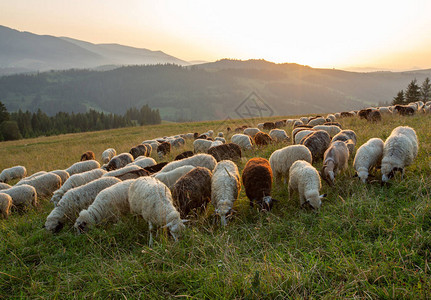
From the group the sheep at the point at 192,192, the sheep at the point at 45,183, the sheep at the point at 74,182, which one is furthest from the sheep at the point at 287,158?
the sheep at the point at 45,183

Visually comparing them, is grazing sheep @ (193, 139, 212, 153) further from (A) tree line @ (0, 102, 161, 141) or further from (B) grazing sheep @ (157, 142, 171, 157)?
(A) tree line @ (0, 102, 161, 141)

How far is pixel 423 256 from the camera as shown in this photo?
10.6 feet

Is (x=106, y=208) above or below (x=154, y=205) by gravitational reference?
below

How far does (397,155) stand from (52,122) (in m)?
98.0

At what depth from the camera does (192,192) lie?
6.04 m

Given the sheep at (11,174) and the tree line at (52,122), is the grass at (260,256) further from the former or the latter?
the tree line at (52,122)

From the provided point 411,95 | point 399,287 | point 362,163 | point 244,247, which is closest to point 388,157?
point 362,163

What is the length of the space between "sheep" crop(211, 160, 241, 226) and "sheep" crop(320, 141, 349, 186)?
8.41 feet

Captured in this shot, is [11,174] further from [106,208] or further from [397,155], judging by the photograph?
[397,155]

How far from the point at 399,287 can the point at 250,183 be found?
→ 3805 millimetres

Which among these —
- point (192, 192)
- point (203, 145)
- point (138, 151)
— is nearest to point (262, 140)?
point (203, 145)

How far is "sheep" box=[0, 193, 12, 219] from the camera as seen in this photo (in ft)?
24.8

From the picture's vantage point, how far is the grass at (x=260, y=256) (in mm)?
2898

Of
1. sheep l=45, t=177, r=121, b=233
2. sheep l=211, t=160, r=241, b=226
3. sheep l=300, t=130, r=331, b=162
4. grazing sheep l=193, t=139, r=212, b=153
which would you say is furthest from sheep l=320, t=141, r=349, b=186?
grazing sheep l=193, t=139, r=212, b=153
